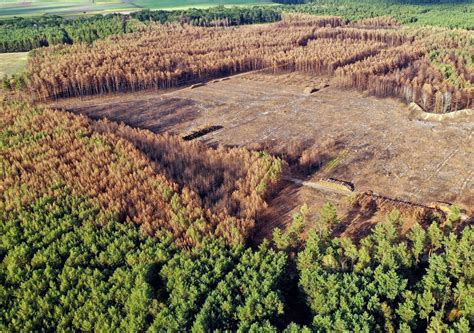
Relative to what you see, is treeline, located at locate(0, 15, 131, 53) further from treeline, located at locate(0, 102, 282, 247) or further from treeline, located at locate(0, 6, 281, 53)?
treeline, located at locate(0, 102, 282, 247)

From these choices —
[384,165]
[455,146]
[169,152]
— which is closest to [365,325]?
[384,165]

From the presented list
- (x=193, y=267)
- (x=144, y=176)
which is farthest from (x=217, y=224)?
(x=144, y=176)

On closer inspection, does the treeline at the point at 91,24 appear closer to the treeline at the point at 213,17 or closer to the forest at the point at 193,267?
the treeline at the point at 213,17

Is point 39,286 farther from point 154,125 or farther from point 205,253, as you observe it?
point 154,125

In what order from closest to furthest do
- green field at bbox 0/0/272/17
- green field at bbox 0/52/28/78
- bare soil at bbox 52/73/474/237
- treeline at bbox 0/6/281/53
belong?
bare soil at bbox 52/73/474/237, green field at bbox 0/52/28/78, treeline at bbox 0/6/281/53, green field at bbox 0/0/272/17

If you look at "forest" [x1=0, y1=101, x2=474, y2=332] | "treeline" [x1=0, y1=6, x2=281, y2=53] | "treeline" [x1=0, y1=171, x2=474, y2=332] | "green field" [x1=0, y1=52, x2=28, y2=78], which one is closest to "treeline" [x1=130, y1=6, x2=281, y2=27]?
"treeline" [x1=0, y1=6, x2=281, y2=53]

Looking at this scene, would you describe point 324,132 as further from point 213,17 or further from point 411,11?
point 411,11

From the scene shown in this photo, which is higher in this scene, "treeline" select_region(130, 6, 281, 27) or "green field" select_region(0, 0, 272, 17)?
"green field" select_region(0, 0, 272, 17)
